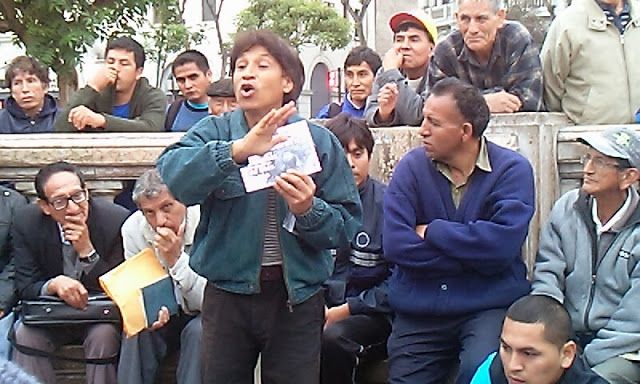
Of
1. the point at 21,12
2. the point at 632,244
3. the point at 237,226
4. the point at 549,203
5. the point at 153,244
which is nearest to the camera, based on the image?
the point at 237,226

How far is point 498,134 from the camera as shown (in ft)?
15.9

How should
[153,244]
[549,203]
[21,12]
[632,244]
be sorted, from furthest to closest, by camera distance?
1. [21,12]
2. [549,203]
3. [153,244]
4. [632,244]

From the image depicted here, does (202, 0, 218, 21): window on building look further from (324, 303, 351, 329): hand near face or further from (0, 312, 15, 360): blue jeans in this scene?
(324, 303, 351, 329): hand near face

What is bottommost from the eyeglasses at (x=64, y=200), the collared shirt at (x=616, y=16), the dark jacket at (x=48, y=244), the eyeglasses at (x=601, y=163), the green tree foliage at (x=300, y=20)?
the green tree foliage at (x=300, y=20)

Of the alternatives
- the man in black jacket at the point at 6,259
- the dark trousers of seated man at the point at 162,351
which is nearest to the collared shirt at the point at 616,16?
the dark trousers of seated man at the point at 162,351

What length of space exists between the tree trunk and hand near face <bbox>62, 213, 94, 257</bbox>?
5849 mm

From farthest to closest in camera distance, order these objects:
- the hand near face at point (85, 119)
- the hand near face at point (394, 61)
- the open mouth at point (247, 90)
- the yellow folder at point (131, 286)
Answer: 1. the hand near face at point (394, 61)
2. the hand near face at point (85, 119)
3. the yellow folder at point (131, 286)
4. the open mouth at point (247, 90)

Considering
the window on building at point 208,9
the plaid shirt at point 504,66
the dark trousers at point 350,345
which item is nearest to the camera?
the dark trousers at point 350,345

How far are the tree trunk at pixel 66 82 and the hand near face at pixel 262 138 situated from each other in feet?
24.0

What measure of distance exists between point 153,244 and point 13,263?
2.51 feet

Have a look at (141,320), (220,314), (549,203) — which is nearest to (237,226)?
(220,314)

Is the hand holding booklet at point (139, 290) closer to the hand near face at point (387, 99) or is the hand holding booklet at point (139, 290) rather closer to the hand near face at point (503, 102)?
the hand near face at point (387, 99)

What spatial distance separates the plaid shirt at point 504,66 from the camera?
501 centimetres

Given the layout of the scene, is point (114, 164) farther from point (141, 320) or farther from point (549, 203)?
point (549, 203)
